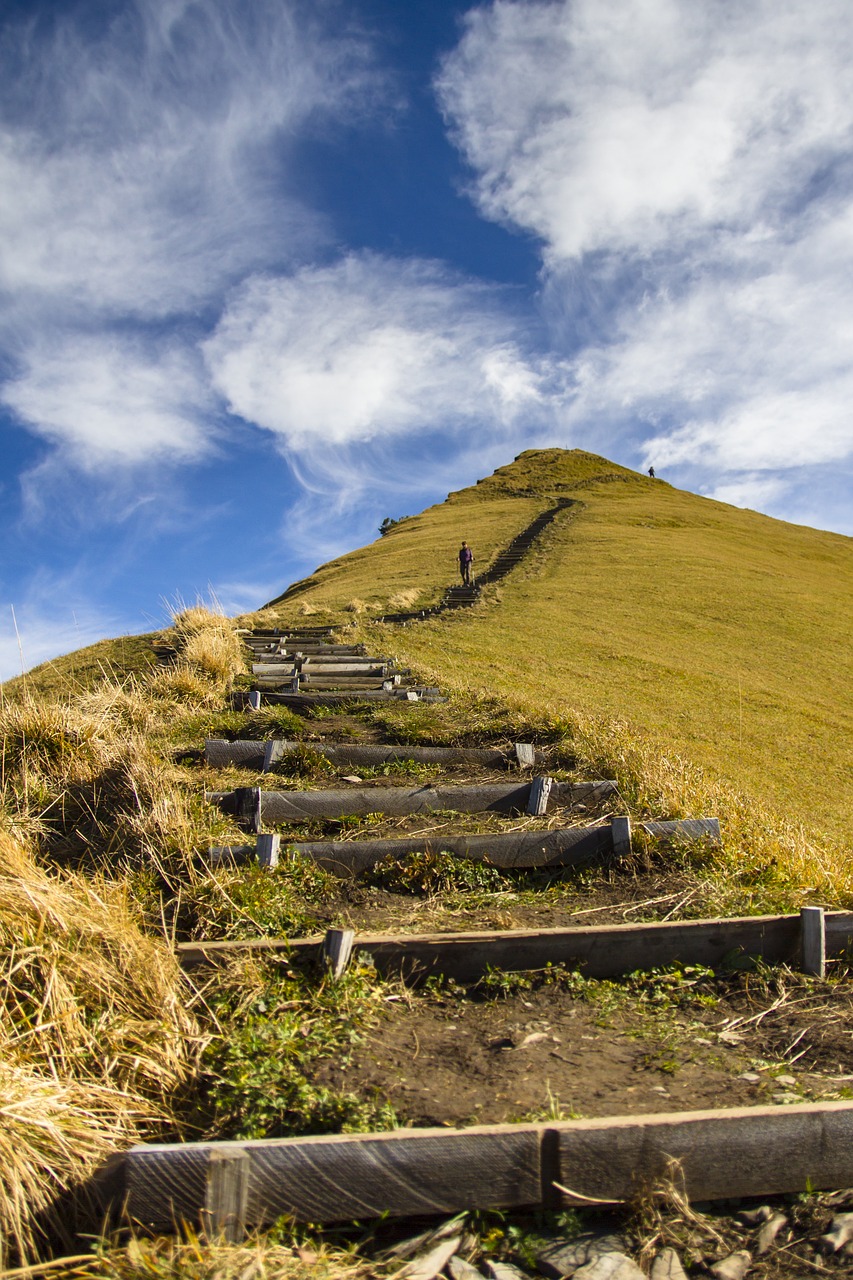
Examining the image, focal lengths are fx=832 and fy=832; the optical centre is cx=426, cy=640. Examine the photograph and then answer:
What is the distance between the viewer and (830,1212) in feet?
8.48

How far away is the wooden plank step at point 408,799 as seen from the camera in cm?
573

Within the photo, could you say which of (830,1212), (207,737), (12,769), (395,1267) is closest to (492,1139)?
(395,1267)

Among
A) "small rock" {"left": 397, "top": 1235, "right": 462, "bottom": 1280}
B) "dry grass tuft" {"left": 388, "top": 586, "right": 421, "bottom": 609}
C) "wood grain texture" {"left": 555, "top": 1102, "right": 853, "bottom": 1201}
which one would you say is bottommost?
"small rock" {"left": 397, "top": 1235, "right": 462, "bottom": 1280}

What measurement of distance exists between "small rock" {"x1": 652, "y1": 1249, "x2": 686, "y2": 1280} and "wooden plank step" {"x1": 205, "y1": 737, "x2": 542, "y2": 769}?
14.9ft

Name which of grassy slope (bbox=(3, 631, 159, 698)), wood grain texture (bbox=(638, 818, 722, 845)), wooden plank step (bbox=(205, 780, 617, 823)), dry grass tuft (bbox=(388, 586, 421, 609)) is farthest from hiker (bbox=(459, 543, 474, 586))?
wood grain texture (bbox=(638, 818, 722, 845))

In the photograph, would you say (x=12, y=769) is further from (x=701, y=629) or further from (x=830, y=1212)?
(x=701, y=629)

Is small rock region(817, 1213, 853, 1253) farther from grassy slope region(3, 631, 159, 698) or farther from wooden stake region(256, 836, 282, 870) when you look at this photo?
grassy slope region(3, 631, 159, 698)

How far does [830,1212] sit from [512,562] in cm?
3163

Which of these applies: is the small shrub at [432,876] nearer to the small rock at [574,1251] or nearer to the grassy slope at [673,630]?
the small rock at [574,1251]

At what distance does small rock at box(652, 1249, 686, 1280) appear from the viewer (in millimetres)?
2350

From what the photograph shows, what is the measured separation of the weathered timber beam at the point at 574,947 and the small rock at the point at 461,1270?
1.41 m

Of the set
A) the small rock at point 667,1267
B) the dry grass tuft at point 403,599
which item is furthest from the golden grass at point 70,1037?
the dry grass tuft at point 403,599

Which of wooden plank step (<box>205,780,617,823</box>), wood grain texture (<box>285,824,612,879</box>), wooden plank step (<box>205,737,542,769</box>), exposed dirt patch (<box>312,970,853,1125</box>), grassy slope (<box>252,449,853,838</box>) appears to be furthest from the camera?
grassy slope (<box>252,449,853,838</box>)

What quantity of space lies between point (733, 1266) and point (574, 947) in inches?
62.7
